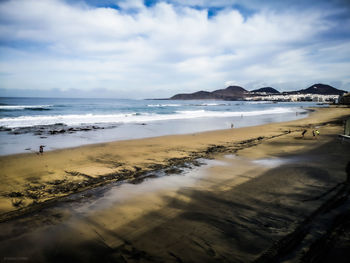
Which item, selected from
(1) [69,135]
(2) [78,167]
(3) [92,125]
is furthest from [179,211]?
(3) [92,125]

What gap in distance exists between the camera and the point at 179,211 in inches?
167

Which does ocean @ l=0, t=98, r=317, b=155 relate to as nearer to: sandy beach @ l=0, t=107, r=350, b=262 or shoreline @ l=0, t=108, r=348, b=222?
shoreline @ l=0, t=108, r=348, b=222

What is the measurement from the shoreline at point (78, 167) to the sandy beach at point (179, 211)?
0.04 m

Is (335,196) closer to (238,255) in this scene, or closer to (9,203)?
(238,255)

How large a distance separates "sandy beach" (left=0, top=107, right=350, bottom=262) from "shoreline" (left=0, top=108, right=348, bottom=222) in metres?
0.04

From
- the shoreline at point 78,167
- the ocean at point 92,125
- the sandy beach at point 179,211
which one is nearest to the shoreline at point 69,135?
the ocean at point 92,125

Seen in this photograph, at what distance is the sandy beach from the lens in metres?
3.08

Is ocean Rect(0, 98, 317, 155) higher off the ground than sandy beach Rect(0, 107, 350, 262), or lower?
higher

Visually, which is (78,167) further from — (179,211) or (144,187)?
(179,211)

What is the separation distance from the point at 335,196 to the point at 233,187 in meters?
2.29

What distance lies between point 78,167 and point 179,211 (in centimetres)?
491

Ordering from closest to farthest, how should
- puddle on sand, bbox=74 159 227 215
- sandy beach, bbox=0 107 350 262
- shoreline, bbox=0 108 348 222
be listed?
sandy beach, bbox=0 107 350 262
puddle on sand, bbox=74 159 227 215
shoreline, bbox=0 108 348 222

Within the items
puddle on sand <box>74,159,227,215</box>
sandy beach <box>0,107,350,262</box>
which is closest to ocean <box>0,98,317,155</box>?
sandy beach <box>0,107,350,262</box>

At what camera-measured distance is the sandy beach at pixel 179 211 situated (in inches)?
121
